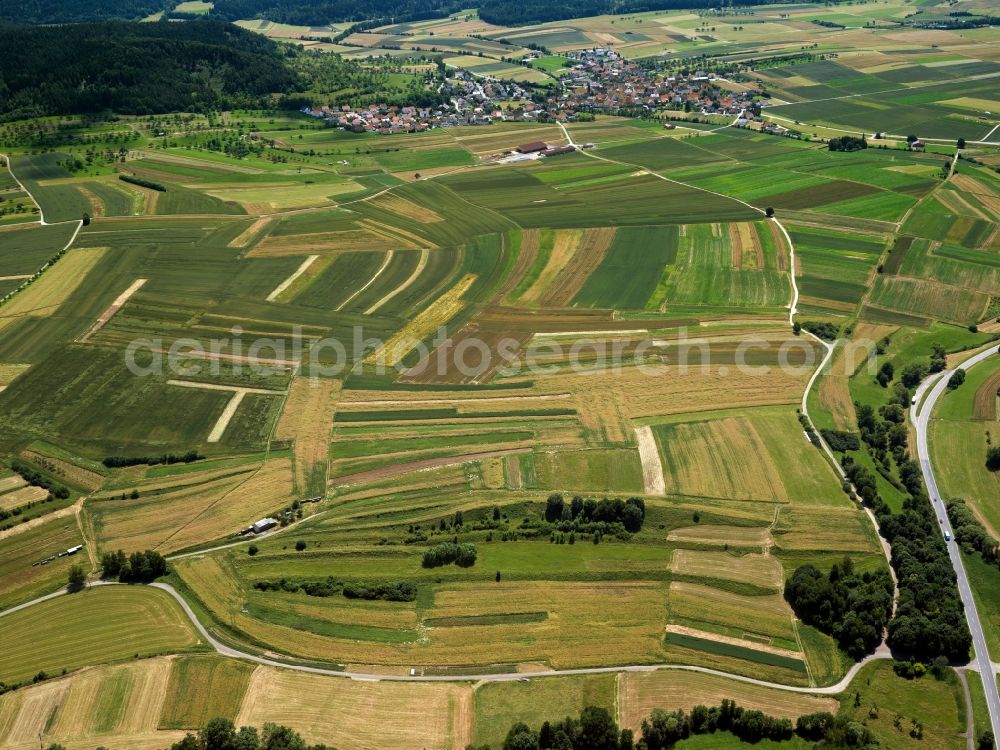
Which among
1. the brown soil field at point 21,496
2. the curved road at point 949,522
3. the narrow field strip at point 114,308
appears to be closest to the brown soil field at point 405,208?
the narrow field strip at point 114,308

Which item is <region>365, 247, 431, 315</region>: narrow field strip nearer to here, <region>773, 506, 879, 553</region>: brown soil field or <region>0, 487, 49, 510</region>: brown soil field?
<region>0, 487, 49, 510</region>: brown soil field

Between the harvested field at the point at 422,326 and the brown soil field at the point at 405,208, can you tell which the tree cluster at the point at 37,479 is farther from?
the brown soil field at the point at 405,208

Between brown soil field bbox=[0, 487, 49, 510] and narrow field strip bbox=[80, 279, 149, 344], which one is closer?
brown soil field bbox=[0, 487, 49, 510]

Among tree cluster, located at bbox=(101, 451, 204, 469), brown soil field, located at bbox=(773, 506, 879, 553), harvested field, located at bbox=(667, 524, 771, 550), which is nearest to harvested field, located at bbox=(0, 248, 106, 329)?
tree cluster, located at bbox=(101, 451, 204, 469)

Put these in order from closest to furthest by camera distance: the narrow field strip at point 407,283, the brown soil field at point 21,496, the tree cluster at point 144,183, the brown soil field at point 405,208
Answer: the brown soil field at point 21,496 → the narrow field strip at point 407,283 → the brown soil field at point 405,208 → the tree cluster at point 144,183

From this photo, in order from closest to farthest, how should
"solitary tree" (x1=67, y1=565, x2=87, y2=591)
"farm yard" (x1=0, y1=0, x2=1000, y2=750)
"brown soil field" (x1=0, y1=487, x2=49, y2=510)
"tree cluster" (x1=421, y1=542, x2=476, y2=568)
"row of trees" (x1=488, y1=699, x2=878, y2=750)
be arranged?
1. "row of trees" (x1=488, y1=699, x2=878, y2=750)
2. "farm yard" (x1=0, y1=0, x2=1000, y2=750)
3. "solitary tree" (x1=67, y1=565, x2=87, y2=591)
4. "tree cluster" (x1=421, y1=542, x2=476, y2=568)
5. "brown soil field" (x1=0, y1=487, x2=49, y2=510)

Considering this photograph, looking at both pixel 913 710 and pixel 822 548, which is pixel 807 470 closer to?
pixel 822 548

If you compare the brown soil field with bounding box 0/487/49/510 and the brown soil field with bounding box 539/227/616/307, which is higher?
the brown soil field with bounding box 539/227/616/307

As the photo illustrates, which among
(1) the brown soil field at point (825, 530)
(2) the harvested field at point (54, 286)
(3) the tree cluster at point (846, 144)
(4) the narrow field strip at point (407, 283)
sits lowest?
(1) the brown soil field at point (825, 530)
